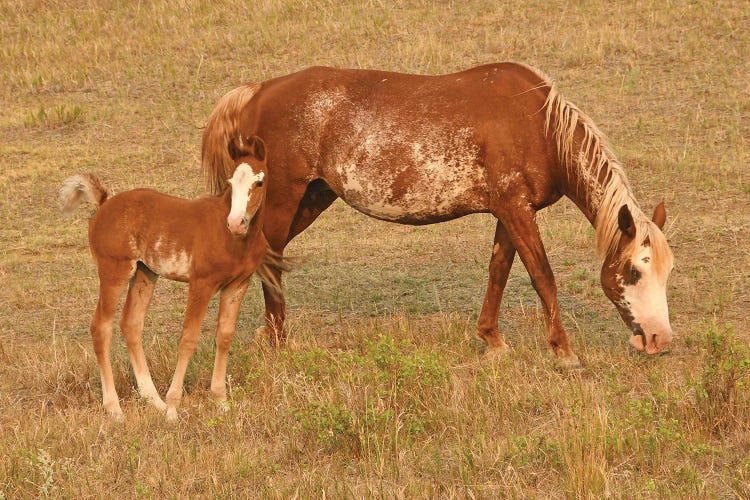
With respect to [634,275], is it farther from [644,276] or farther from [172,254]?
[172,254]

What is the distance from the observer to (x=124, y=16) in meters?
20.0

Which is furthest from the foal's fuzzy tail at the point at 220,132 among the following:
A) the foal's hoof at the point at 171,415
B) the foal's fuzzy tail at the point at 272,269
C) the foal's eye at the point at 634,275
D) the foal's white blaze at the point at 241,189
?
the foal's eye at the point at 634,275

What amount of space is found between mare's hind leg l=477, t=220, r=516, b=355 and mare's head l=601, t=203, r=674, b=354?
3.51 feet

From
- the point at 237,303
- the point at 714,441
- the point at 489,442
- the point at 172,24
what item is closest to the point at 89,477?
the point at 237,303

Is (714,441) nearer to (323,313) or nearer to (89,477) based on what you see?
(89,477)

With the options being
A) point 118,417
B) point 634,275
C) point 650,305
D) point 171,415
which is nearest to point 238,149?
point 171,415

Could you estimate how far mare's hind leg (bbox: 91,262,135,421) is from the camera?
6840 millimetres

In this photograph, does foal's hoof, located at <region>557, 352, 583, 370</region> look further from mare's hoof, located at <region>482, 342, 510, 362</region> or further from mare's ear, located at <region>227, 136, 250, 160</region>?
mare's ear, located at <region>227, 136, 250, 160</region>

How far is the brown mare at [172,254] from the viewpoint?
267 inches

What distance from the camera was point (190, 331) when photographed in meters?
6.87

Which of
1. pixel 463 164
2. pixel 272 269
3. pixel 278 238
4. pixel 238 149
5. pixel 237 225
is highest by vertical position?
pixel 238 149

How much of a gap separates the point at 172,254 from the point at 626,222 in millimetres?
2900

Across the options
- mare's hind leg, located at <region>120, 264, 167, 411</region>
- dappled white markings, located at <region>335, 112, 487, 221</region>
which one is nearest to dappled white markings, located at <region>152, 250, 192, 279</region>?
mare's hind leg, located at <region>120, 264, 167, 411</region>

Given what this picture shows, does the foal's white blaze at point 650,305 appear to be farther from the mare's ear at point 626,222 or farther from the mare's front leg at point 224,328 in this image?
the mare's front leg at point 224,328
